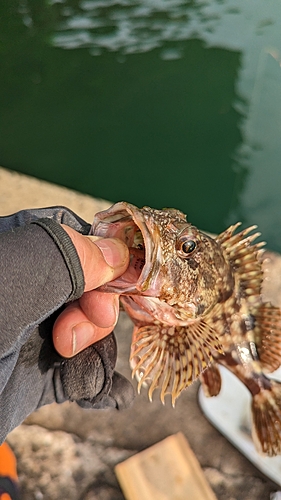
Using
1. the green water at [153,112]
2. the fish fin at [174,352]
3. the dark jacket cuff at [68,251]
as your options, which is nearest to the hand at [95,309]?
the dark jacket cuff at [68,251]

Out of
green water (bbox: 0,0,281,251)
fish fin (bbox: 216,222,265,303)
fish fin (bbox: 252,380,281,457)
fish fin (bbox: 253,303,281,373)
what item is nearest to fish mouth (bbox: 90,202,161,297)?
fish fin (bbox: 216,222,265,303)

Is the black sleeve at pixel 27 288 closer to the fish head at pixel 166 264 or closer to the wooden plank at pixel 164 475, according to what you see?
the fish head at pixel 166 264

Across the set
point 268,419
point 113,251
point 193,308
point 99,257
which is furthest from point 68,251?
point 268,419

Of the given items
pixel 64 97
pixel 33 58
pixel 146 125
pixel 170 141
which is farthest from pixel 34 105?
pixel 170 141

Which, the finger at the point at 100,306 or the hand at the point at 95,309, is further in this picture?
the finger at the point at 100,306

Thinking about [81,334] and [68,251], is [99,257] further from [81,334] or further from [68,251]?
[81,334]

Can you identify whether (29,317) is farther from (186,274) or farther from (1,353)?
(186,274)

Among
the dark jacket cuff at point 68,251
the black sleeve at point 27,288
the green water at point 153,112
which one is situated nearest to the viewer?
the black sleeve at point 27,288
